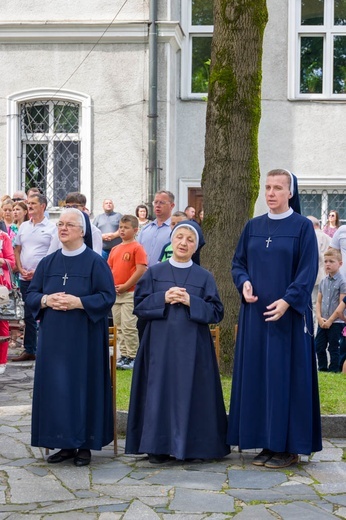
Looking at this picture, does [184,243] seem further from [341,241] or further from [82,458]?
[341,241]

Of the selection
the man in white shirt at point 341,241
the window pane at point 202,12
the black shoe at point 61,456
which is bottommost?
the black shoe at point 61,456

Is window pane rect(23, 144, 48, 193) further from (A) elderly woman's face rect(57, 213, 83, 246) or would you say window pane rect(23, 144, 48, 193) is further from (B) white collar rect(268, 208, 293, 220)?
(B) white collar rect(268, 208, 293, 220)

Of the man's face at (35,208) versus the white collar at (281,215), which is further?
the man's face at (35,208)

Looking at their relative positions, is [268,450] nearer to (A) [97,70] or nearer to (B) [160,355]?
(B) [160,355]

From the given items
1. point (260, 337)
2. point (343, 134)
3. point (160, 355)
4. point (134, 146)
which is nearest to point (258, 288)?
point (260, 337)

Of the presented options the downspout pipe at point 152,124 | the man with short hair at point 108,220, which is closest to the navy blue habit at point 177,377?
the man with short hair at point 108,220

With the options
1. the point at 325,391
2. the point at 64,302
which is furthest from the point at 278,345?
the point at 325,391

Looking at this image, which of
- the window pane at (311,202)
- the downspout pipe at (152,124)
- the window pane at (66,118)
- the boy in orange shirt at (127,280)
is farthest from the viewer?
the window pane at (311,202)

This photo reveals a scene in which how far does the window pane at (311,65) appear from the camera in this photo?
1917 centimetres

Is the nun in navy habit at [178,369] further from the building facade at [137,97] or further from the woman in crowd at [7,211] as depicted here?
the building facade at [137,97]

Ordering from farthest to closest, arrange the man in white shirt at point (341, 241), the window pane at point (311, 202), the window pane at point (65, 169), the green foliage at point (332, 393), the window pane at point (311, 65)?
the window pane at point (311, 202) < the window pane at point (311, 65) < the window pane at point (65, 169) < the man in white shirt at point (341, 241) < the green foliage at point (332, 393)

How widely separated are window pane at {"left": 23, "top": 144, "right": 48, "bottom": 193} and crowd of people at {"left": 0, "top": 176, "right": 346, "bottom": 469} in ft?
34.8

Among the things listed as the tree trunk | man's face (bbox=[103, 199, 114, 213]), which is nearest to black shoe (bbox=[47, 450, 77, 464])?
the tree trunk

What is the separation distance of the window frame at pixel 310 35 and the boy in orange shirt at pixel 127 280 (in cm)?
836
